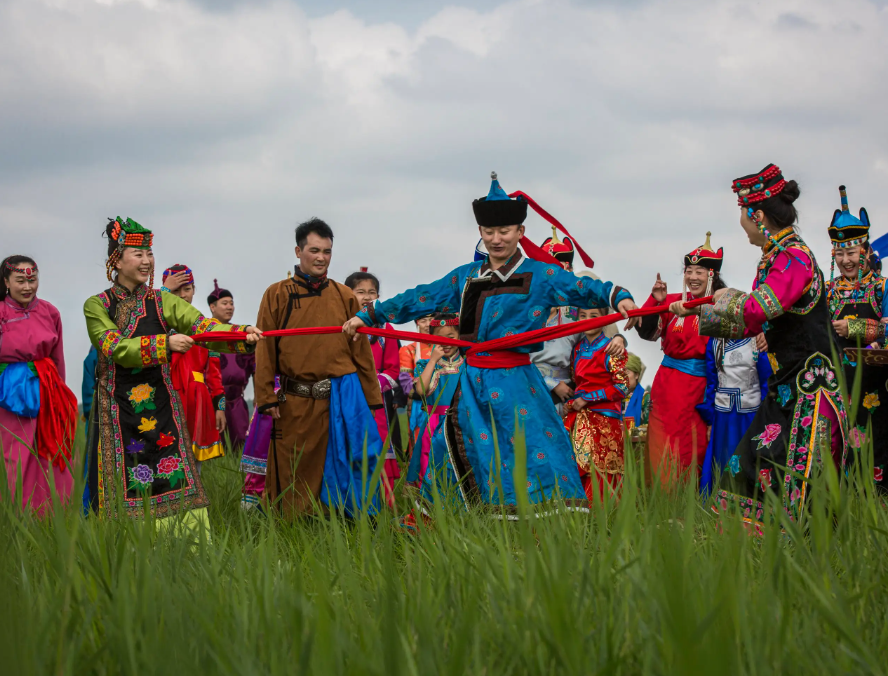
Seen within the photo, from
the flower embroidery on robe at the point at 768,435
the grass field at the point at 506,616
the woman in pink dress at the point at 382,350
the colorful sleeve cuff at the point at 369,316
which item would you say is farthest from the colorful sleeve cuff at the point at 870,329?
the grass field at the point at 506,616

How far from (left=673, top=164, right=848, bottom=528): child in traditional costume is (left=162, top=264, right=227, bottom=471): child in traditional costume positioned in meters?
4.22

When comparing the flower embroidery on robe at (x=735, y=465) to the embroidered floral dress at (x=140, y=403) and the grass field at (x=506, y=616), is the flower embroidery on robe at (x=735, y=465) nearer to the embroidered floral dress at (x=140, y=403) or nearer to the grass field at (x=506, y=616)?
the grass field at (x=506, y=616)

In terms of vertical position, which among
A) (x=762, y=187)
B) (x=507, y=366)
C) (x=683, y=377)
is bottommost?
(x=683, y=377)

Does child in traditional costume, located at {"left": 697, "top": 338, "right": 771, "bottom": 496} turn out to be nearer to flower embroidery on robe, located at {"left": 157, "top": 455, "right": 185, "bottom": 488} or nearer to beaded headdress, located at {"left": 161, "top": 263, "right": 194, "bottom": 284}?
flower embroidery on robe, located at {"left": 157, "top": 455, "right": 185, "bottom": 488}

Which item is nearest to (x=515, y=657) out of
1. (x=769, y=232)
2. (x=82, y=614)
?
(x=82, y=614)

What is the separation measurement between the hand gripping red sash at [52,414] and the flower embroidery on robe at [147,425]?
1062mm

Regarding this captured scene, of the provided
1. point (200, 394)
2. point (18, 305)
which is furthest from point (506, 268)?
point (200, 394)

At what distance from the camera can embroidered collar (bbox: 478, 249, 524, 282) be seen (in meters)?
4.29

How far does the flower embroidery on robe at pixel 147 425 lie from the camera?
14.9 feet

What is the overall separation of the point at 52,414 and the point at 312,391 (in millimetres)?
1667

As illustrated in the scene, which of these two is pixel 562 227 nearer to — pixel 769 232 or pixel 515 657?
pixel 769 232

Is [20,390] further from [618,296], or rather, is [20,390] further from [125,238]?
[618,296]

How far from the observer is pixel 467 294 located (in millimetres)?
4359

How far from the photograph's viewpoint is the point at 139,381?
181 inches
